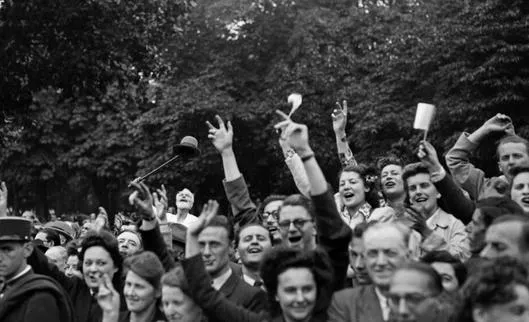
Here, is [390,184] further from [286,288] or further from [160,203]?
[286,288]

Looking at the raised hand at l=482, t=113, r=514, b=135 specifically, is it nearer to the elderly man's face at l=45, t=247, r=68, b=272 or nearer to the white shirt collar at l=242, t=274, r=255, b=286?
the white shirt collar at l=242, t=274, r=255, b=286

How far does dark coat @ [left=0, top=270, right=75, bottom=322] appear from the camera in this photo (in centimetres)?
590

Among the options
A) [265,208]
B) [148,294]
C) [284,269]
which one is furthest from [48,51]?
[284,269]

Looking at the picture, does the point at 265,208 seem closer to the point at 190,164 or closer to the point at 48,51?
the point at 48,51

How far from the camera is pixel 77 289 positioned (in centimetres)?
705

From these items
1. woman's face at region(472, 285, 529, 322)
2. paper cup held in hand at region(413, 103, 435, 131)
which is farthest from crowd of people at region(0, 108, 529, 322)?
paper cup held in hand at region(413, 103, 435, 131)

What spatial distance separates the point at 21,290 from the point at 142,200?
1.11 metres

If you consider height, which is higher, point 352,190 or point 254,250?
point 352,190

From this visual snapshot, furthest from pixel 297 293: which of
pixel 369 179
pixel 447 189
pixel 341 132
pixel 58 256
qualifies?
pixel 58 256

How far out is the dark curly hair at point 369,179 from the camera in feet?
25.6

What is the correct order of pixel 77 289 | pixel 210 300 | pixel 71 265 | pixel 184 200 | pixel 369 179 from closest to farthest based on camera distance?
pixel 210 300 < pixel 77 289 < pixel 369 179 < pixel 71 265 < pixel 184 200

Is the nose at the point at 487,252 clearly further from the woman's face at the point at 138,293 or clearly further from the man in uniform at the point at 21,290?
the man in uniform at the point at 21,290

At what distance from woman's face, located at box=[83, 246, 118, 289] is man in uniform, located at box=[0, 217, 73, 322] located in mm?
390

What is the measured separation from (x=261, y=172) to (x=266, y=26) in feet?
18.2
